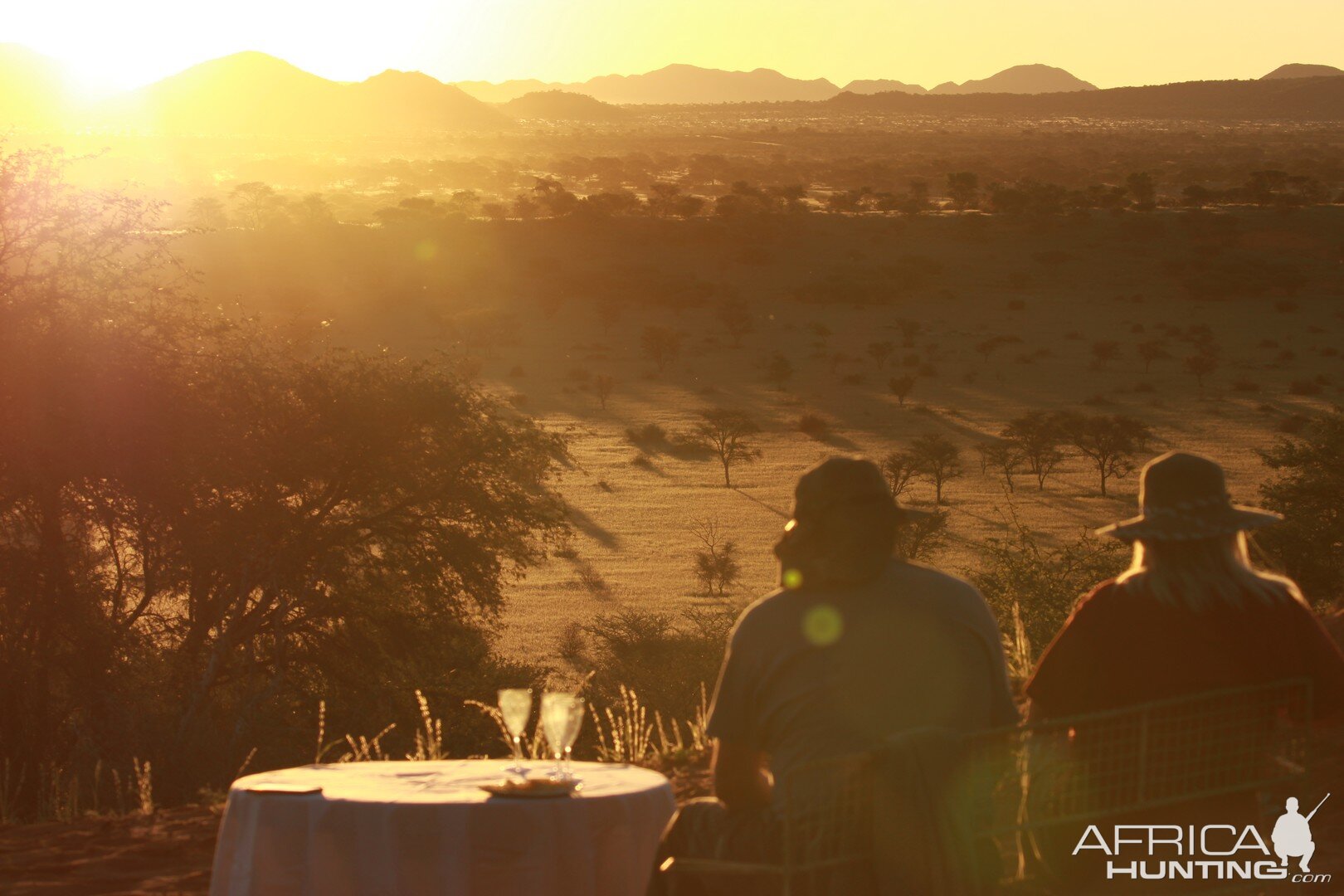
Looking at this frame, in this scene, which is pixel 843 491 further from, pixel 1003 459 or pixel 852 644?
pixel 1003 459

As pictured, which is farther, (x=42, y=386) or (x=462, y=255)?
(x=462, y=255)

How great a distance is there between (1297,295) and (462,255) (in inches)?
1124

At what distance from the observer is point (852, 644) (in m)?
3.15

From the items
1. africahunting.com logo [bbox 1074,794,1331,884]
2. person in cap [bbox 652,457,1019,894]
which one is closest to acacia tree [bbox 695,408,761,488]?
africahunting.com logo [bbox 1074,794,1331,884]

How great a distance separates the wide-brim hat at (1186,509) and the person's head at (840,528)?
560 mm

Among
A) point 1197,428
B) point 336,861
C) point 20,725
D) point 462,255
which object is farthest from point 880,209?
point 336,861

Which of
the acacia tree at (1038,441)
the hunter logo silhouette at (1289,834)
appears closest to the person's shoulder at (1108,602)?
the hunter logo silhouette at (1289,834)

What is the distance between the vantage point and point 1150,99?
145000 millimetres

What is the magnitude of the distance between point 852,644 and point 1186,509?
0.83 m

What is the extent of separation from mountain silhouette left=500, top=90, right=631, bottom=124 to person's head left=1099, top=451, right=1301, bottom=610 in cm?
14789

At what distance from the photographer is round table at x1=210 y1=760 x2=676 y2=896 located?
13.1 feet

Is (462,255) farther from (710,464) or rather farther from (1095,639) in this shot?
(1095,639)

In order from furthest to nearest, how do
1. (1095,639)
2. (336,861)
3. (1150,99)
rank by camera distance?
(1150,99)
(336,861)
(1095,639)

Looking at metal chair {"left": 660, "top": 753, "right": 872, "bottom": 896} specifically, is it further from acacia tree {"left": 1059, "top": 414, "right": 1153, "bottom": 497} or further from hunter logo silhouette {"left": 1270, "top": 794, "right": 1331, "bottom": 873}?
acacia tree {"left": 1059, "top": 414, "right": 1153, "bottom": 497}
